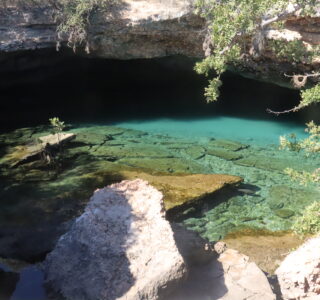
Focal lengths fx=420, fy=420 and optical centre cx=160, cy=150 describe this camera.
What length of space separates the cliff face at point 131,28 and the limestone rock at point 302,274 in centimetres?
813

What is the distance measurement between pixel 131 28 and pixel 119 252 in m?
9.17

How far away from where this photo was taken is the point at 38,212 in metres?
8.45

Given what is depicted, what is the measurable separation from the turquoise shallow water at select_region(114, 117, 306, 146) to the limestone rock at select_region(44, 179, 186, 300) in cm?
757

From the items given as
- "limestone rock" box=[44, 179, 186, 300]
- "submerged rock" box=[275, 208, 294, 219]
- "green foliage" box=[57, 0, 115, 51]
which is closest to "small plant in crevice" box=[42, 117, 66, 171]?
"green foliage" box=[57, 0, 115, 51]

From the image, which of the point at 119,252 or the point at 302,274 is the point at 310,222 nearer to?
the point at 302,274

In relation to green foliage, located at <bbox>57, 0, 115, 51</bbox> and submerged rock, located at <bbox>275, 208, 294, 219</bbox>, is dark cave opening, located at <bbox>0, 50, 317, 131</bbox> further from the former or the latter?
submerged rock, located at <bbox>275, 208, 294, 219</bbox>

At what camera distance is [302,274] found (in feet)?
18.1

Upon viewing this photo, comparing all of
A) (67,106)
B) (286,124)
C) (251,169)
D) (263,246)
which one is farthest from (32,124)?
(263,246)

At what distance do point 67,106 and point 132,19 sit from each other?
5351mm

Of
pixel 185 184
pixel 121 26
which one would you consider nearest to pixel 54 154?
pixel 185 184

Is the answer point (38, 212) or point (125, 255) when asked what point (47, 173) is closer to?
point (38, 212)

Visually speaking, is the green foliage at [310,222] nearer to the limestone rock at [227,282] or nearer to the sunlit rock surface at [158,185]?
the limestone rock at [227,282]

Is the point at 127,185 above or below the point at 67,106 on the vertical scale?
above

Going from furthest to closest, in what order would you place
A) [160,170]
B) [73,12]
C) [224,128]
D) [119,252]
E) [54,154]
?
[224,128]
[73,12]
[54,154]
[160,170]
[119,252]
